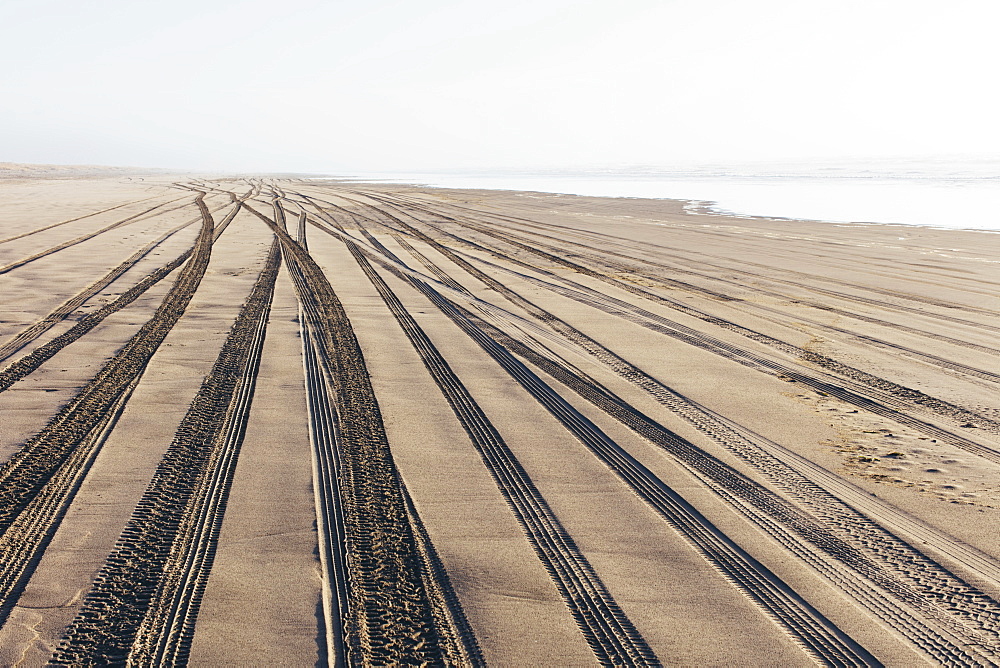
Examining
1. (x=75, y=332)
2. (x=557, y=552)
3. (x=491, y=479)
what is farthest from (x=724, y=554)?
(x=75, y=332)

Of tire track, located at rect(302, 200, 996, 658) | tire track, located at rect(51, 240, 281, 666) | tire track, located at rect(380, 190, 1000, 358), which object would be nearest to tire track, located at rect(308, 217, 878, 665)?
tire track, located at rect(302, 200, 996, 658)

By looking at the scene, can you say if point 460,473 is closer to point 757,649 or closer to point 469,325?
point 757,649

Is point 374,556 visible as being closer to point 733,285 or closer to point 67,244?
point 733,285

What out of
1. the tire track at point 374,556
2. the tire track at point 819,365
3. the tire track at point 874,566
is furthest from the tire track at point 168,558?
the tire track at point 819,365

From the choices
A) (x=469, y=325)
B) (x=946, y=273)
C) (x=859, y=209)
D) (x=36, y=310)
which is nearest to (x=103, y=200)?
(x=36, y=310)

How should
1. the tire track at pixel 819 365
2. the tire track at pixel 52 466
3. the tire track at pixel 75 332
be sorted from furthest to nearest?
the tire track at pixel 75 332 → the tire track at pixel 819 365 → the tire track at pixel 52 466

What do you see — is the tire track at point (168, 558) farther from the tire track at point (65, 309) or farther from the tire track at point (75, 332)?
the tire track at point (65, 309)
